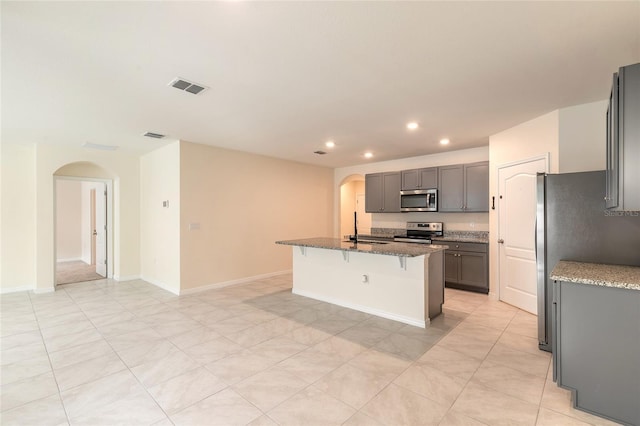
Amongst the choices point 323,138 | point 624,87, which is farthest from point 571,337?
point 323,138

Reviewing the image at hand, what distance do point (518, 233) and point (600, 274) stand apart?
220 cm

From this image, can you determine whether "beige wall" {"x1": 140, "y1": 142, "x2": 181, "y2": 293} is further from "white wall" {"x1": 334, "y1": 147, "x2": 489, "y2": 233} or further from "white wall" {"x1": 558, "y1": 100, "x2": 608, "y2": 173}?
"white wall" {"x1": 558, "y1": 100, "x2": 608, "y2": 173}

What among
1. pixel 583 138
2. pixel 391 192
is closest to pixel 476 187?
pixel 391 192

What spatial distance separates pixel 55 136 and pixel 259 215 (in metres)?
3.53

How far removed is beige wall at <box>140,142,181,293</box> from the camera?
5.10 metres

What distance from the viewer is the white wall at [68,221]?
27.3ft

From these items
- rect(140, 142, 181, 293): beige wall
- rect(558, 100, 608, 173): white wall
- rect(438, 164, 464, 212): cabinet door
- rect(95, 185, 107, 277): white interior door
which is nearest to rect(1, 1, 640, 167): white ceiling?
rect(558, 100, 608, 173): white wall

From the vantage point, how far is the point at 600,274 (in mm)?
2139

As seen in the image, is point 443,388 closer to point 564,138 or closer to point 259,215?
point 564,138

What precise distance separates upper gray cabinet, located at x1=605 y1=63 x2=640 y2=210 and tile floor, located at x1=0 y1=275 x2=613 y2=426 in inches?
59.8

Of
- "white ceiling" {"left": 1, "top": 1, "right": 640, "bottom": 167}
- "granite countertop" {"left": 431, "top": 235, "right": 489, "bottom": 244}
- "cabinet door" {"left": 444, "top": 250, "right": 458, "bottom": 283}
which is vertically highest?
"white ceiling" {"left": 1, "top": 1, "right": 640, "bottom": 167}

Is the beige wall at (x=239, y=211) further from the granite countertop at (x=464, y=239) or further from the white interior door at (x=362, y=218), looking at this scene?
the granite countertop at (x=464, y=239)

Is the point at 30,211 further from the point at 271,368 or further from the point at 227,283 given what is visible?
the point at 271,368

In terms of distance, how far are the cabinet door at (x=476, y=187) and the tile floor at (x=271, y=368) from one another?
1.77 meters
